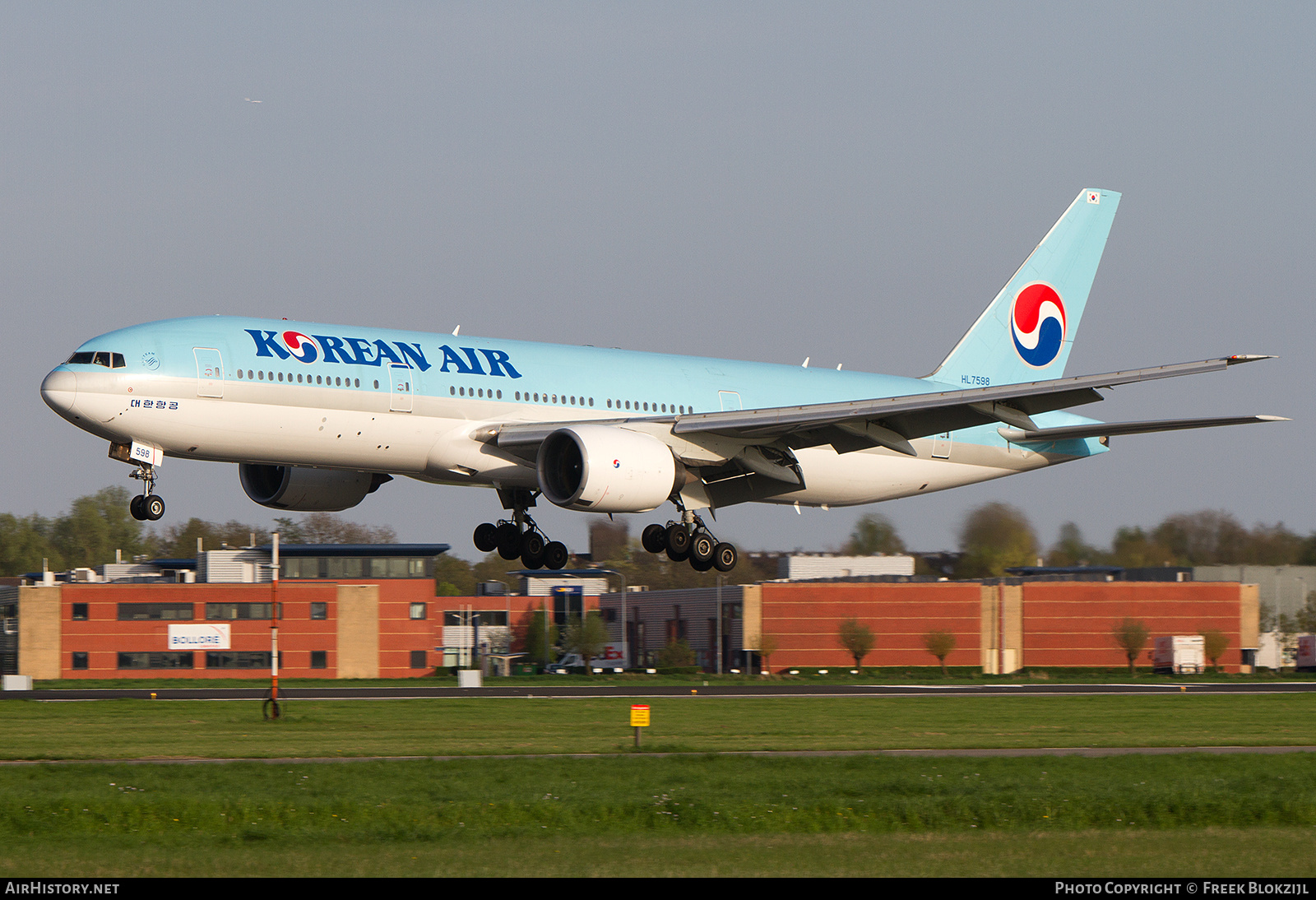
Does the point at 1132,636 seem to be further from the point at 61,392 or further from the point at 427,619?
the point at 61,392

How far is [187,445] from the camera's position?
32438 millimetres

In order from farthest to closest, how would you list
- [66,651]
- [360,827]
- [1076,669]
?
1. [1076,669]
2. [66,651]
3. [360,827]

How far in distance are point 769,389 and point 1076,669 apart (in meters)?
76.3

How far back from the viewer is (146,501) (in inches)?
1270

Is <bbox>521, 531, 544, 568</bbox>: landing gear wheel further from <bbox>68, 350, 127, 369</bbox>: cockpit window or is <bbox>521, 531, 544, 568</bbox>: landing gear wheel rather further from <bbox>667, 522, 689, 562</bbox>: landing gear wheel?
<bbox>68, 350, 127, 369</bbox>: cockpit window

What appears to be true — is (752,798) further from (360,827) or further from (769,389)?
(769,389)

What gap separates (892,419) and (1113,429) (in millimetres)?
6993

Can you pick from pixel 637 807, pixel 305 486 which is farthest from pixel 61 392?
pixel 637 807

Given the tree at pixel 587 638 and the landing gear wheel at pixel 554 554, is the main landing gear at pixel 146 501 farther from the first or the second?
the tree at pixel 587 638

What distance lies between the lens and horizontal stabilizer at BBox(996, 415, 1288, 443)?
1384 inches

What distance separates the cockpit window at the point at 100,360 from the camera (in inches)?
1254

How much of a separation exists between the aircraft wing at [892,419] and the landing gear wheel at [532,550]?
510cm

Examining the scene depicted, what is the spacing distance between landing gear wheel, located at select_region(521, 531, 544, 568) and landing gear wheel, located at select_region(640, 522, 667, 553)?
2.81m

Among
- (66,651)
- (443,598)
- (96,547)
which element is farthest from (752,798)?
(96,547)
